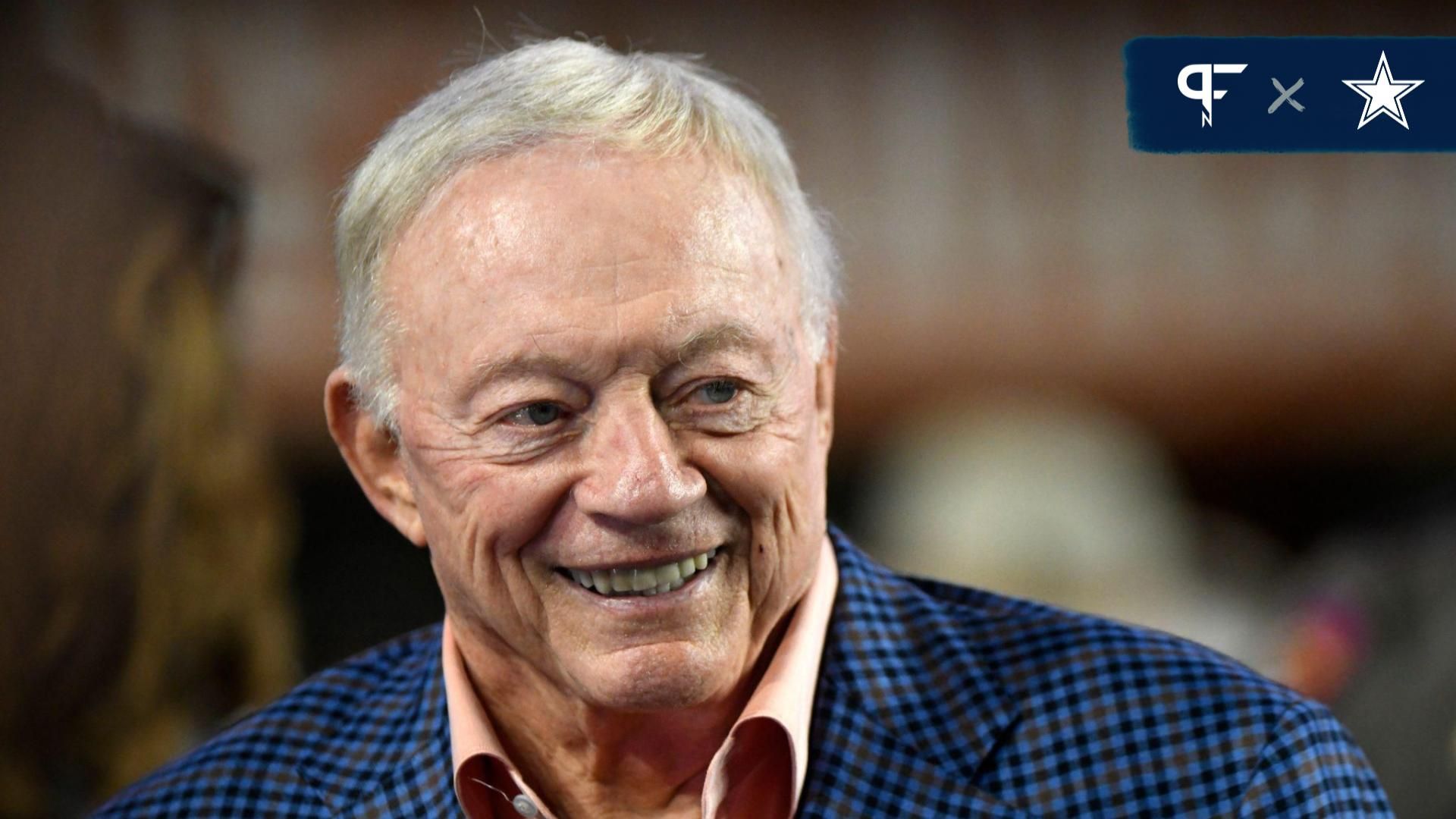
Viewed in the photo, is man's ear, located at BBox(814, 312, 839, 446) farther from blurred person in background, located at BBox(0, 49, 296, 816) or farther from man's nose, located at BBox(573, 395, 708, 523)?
blurred person in background, located at BBox(0, 49, 296, 816)

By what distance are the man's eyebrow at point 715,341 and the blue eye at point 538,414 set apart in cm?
11

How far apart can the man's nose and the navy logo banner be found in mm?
893

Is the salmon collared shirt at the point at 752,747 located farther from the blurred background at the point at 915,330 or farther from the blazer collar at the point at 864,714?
the blurred background at the point at 915,330

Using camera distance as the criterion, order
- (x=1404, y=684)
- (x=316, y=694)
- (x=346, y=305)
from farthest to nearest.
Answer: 1. (x=1404, y=684)
2. (x=316, y=694)
3. (x=346, y=305)

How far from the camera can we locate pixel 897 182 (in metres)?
2.48

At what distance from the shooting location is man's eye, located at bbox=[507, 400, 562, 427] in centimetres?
128

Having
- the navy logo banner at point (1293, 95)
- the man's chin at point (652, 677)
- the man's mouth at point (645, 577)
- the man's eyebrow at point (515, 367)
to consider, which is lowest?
the man's chin at point (652, 677)

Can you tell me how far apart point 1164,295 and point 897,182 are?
46cm

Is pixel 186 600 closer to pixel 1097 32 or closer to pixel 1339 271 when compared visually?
pixel 1097 32

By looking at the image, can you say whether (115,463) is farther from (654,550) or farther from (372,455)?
(654,550)

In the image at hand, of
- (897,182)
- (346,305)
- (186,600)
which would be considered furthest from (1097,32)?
(186,600)

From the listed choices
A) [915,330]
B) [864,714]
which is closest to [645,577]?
[864,714]

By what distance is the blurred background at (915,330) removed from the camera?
2441 millimetres

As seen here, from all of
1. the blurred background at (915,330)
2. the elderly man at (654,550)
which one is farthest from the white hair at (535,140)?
the blurred background at (915,330)
